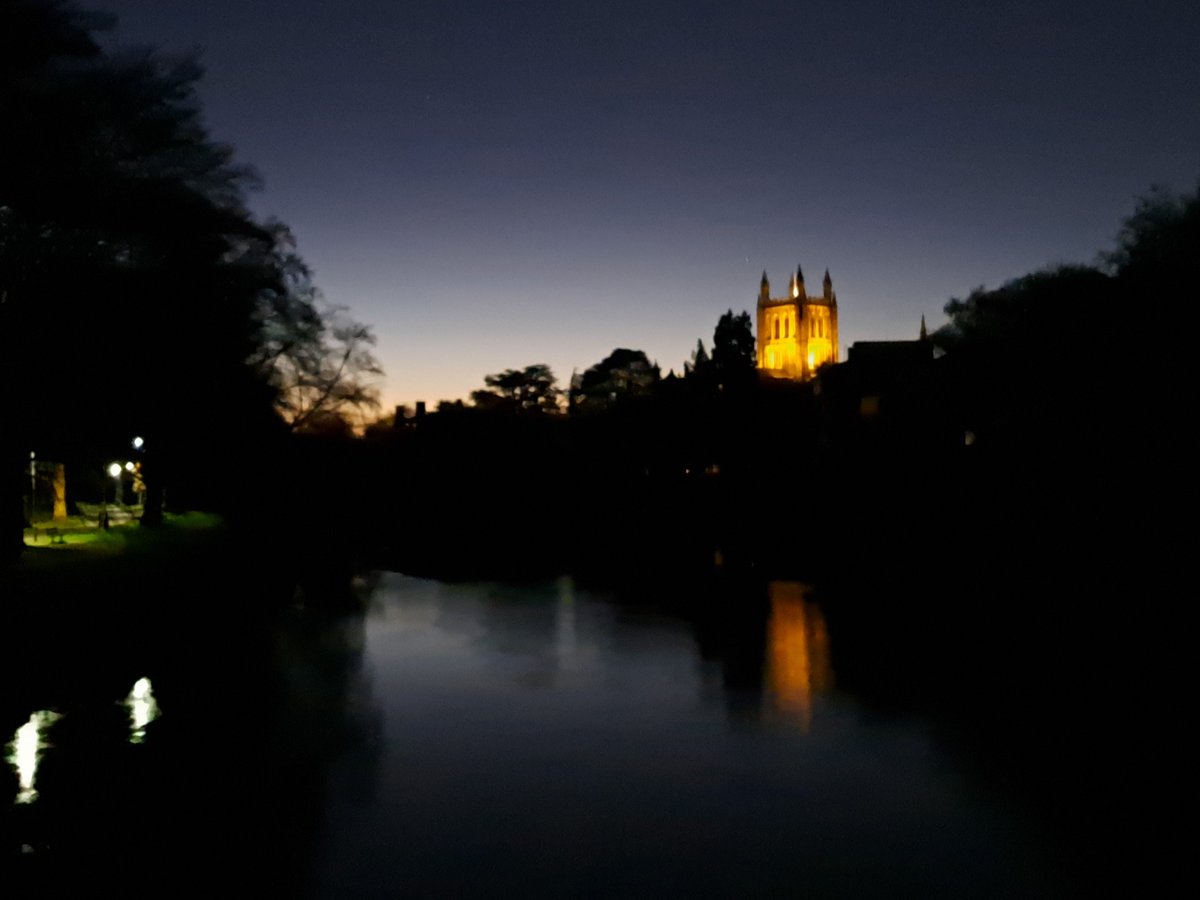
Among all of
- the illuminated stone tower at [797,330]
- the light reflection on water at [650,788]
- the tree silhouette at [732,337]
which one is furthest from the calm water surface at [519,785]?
the illuminated stone tower at [797,330]

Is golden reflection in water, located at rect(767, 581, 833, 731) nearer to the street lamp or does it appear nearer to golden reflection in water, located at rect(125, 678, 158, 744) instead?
golden reflection in water, located at rect(125, 678, 158, 744)

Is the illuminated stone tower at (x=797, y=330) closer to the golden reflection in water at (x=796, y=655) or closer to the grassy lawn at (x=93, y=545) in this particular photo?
the grassy lawn at (x=93, y=545)

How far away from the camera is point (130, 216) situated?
2441 centimetres

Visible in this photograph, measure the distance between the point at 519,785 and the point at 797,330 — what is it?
13986cm

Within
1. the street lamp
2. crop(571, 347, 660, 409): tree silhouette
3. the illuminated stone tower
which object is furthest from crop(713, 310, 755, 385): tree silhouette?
the illuminated stone tower

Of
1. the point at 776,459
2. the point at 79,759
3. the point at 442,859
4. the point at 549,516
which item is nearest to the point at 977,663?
the point at 442,859

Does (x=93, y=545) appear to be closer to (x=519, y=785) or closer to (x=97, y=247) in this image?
(x=97, y=247)

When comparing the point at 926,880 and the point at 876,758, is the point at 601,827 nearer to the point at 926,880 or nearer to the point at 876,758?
the point at 926,880

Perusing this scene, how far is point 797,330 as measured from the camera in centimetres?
14588

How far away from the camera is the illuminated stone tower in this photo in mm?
144250

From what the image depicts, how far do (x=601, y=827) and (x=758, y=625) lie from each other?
1172cm

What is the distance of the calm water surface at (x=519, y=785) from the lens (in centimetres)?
803

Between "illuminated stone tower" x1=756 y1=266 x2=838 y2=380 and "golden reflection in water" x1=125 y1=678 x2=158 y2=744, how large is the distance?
13269 centimetres

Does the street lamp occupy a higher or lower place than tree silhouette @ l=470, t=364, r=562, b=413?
lower
